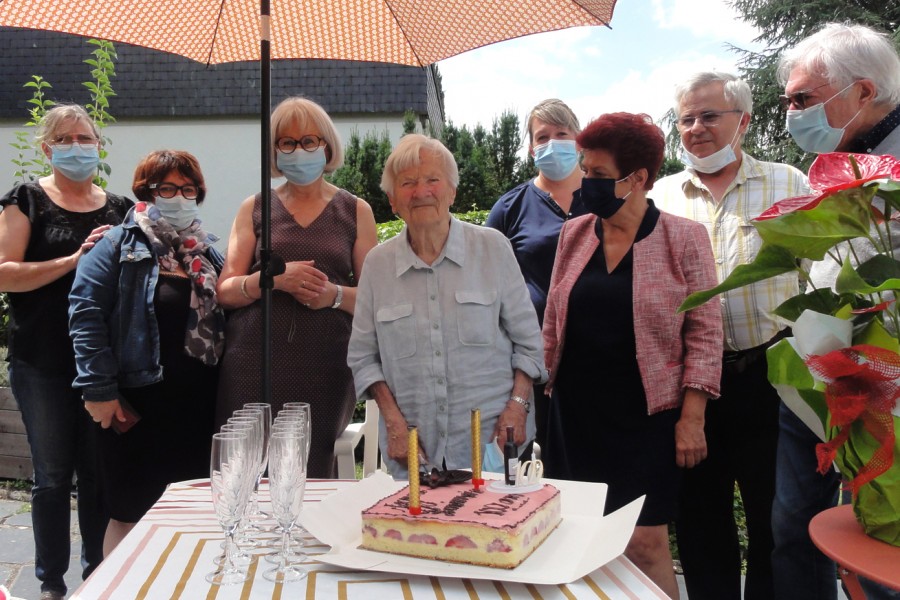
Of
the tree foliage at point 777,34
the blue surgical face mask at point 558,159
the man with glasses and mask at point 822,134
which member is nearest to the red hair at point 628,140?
the man with glasses and mask at point 822,134

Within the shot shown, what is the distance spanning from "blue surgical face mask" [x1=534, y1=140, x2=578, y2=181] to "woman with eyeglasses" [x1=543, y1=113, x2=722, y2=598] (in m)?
0.74

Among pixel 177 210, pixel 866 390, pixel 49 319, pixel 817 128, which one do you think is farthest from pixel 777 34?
pixel 866 390

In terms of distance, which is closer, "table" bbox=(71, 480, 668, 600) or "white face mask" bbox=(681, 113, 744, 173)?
"table" bbox=(71, 480, 668, 600)

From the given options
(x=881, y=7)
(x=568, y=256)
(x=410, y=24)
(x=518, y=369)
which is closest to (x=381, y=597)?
(x=518, y=369)

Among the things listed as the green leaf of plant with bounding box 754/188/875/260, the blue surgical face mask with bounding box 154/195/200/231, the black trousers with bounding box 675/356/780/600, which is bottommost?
the black trousers with bounding box 675/356/780/600

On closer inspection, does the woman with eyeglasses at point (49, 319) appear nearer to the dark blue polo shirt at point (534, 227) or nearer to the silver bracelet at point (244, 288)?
A: the silver bracelet at point (244, 288)

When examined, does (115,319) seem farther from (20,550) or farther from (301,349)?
(20,550)

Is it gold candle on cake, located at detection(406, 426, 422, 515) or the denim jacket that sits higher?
the denim jacket

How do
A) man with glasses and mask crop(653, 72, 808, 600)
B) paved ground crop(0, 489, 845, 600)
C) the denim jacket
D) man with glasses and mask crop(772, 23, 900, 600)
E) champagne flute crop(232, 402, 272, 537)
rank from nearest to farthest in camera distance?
champagne flute crop(232, 402, 272, 537), man with glasses and mask crop(772, 23, 900, 600), man with glasses and mask crop(653, 72, 808, 600), the denim jacket, paved ground crop(0, 489, 845, 600)

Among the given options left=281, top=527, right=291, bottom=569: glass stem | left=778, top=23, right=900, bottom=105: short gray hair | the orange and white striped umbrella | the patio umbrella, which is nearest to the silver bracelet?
the patio umbrella

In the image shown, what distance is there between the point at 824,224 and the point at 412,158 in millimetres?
1437

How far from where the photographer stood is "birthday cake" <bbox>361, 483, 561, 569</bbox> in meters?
1.33

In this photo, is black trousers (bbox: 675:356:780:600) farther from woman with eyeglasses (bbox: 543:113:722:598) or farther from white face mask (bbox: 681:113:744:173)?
white face mask (bbox: 681:113:744:173)

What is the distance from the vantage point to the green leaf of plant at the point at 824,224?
1227 millimetres
